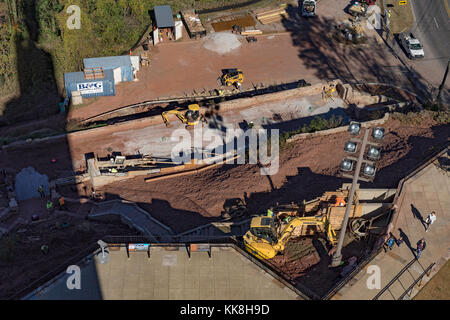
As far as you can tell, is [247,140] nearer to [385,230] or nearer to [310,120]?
[310,120]

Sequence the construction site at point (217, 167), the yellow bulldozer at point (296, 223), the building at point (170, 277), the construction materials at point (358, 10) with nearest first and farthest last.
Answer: the building at point (170, 277) < the construction site at point (217, 167) < the yellow bulldozer at point (296, 223) < the construction materials at point (358, 10)

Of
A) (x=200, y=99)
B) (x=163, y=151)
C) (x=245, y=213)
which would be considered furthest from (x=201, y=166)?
(x=200, y=99)

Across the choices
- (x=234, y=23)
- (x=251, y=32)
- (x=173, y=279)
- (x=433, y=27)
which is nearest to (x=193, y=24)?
(x=234, y=23)

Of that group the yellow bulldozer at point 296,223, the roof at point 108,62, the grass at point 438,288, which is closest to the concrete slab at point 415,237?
the grass at point 438,288

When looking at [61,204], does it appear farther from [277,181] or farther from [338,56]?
[338,56]

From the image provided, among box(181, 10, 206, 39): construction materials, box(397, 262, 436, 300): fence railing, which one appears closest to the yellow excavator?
box(397, 262, 436, 300): fence railing

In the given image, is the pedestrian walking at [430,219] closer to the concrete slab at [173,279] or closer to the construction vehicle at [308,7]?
the concrete slab at [173,279]
